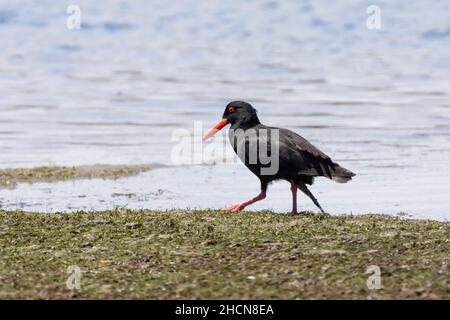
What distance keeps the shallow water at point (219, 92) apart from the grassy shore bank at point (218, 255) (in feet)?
8.51

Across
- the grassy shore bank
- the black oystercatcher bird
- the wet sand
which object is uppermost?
the black oystercatcher bird

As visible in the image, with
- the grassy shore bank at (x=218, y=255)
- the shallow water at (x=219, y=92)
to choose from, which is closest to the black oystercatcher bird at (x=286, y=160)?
the grassy shore bank at (x=218, y=255)

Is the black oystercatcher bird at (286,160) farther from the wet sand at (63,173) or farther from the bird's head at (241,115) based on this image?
the wet sand at (63,173)

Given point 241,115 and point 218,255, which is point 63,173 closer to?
point 241,115

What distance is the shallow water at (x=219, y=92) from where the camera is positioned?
1628 centimetres

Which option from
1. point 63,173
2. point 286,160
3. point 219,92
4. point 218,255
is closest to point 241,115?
point 286,160

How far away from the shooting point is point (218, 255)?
9.98 m

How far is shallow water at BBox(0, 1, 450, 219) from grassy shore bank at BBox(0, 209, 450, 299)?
259cm

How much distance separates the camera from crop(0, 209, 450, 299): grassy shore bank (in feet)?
28.9

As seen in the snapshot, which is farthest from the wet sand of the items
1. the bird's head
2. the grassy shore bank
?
the grassy shore bank

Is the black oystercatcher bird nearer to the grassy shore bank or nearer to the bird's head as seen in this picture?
the bird's head

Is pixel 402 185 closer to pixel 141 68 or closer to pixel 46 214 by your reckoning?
pixel 46 214
